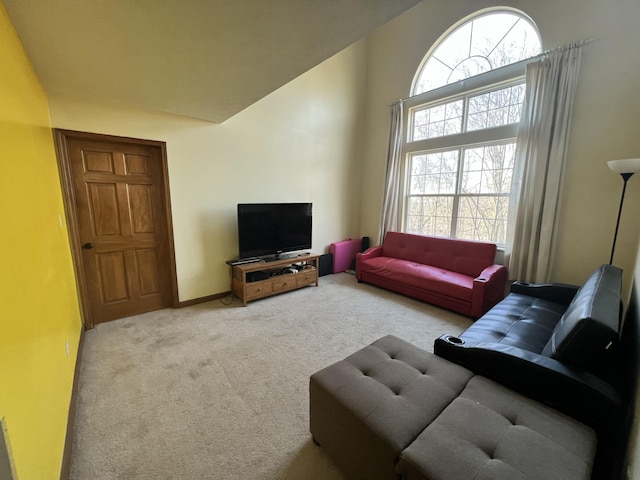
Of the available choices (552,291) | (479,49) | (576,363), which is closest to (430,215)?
(552,291)

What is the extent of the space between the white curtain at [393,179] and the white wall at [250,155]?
72 cm

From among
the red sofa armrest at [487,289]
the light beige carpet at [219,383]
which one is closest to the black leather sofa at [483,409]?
the light beige carpet at [219,383]

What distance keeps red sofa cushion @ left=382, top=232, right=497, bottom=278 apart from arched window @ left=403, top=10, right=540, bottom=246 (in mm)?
340

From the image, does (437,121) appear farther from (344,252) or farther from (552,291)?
(552,291)

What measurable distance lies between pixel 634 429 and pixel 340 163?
444 cm

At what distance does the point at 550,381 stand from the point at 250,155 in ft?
12.2

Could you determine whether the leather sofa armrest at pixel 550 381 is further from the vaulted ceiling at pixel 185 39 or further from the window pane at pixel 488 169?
the window pane at pixel 488 169

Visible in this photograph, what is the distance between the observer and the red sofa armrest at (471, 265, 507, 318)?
2.90 m

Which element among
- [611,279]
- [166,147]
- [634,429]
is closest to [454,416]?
[634,429]

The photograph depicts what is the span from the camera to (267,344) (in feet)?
8.22

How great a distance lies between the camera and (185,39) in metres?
1.56

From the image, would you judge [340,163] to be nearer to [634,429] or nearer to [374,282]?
[374,282]

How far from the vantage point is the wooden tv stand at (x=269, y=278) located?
3.38 metres

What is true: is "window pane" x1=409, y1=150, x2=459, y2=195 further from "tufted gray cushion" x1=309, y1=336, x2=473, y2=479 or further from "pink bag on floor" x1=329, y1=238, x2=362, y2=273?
"tufted gray cushion" x1=309, y1=336, x2=473, y2=479
